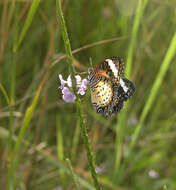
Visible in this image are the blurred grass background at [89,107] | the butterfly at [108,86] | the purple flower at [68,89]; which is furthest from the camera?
the blurred grass background at [89,107]

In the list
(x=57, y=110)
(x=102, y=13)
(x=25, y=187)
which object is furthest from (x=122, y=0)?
(x=25, y=187)

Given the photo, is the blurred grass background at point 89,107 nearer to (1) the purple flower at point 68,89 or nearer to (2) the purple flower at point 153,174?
(2) the purple flower at point 153,174

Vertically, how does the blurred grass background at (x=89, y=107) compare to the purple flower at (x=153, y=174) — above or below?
above

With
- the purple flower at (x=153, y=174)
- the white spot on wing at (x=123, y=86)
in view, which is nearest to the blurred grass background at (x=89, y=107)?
the purple flower at (x=153, y=174)

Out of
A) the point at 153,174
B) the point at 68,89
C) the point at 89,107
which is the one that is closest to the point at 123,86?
the point at 68,89

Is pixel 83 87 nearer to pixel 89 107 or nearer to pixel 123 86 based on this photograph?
pixel 123 86

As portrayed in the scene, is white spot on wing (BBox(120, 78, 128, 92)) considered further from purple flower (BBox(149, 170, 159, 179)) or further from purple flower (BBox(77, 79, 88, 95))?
purple flower (BBox(149, 170, 159, 179))

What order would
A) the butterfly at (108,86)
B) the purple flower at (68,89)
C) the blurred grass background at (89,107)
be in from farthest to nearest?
the blurred grass background at (89,107) → the butterfly at (108,86) → the purple flower at (68,89)

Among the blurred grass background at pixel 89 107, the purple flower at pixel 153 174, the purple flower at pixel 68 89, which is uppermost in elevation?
the blurred grass background at pixel 89 107
